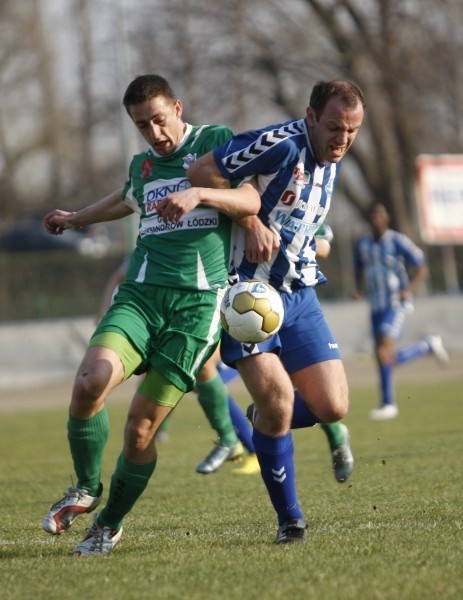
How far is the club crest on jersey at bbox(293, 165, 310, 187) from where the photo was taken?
5.57 meters

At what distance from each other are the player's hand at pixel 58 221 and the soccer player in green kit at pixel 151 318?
391 mm

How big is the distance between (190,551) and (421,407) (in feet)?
28.0

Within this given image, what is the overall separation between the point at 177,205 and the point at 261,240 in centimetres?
53

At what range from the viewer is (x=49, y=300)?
25.8 meters

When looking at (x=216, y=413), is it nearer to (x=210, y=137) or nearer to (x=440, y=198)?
(x=210, y=137)

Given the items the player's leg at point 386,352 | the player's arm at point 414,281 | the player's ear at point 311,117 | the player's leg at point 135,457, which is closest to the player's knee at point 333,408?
the player's leg at point 135,457

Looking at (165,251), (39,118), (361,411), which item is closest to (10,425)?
(361,411)

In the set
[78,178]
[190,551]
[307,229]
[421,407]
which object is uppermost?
[307,229]

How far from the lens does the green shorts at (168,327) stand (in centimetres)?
550

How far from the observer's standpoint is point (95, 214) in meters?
6.16

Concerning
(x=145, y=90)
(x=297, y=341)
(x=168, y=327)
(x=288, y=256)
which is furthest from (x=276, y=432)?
(x=145, y=90)

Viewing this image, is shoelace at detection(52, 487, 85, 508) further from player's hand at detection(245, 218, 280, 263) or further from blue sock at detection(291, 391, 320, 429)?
player's hand at detection(245, 218, 280, 263)

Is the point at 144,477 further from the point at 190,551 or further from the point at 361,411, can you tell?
the point at 361,411

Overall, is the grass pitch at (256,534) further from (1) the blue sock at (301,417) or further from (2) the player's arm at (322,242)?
(2) the player's arm at (322,242)
